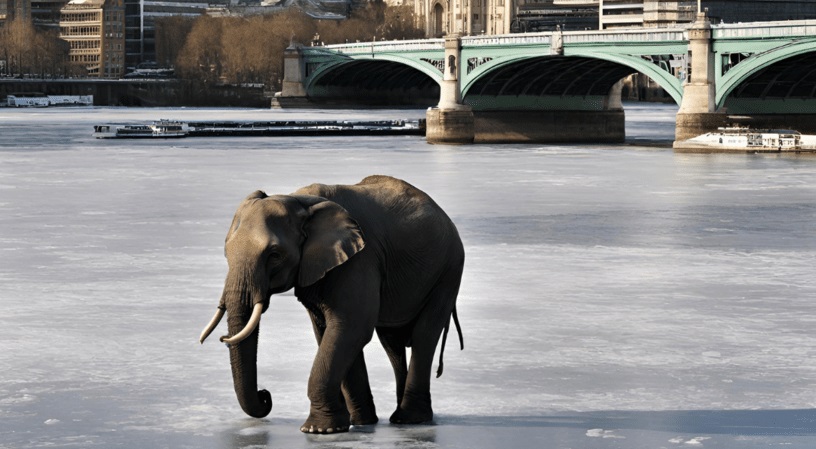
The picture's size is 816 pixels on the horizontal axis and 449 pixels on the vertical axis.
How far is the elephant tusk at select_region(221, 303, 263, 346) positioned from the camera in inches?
339

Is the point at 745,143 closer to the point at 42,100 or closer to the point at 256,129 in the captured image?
the point at 256,129

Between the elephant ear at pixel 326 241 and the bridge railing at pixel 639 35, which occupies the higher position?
the bridge railing at pixel 639 35

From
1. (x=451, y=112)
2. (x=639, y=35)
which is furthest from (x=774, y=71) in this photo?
(x=451, y=112)

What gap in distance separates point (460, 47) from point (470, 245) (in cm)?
5118

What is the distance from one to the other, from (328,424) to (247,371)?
0.68m

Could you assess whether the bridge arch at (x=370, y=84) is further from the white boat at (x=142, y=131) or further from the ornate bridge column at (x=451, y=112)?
the ornate bridge column at (x=451, y=112)

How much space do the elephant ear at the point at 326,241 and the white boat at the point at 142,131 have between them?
61.4 metres

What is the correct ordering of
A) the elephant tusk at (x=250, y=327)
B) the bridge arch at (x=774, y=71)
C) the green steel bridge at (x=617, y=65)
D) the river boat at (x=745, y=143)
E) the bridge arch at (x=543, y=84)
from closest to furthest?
the elephant tusk at (x=250, y=327)
the bridge arch at (x=774, y=71)
the green steel bridge at (x=617, y=65)
the river boat at (x=745, y=143)
the bridge arch at (x=543, y=84)

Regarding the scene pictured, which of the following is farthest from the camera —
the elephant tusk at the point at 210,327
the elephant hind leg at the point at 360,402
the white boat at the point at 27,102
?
the white boat at the point at 27,102

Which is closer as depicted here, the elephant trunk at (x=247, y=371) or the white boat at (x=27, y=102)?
the elephant trunk at (x=247, y=371)

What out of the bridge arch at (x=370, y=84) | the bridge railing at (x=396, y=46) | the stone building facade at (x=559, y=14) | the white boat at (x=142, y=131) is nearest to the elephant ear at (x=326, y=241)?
the white boat at (x=142, y=131)

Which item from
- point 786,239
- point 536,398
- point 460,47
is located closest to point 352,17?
point 460,47

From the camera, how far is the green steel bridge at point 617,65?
56688 mm

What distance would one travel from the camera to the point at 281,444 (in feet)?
31.0
